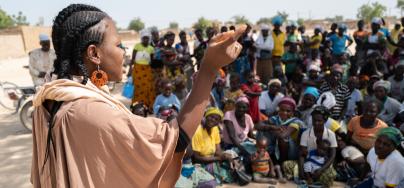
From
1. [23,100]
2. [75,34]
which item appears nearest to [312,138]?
[75,34]

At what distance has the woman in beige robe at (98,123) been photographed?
1.06 meters

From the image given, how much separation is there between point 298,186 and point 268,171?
0.42m

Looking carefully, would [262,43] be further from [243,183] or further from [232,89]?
[243,183]

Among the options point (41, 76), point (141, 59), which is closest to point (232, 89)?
point (141, 59)

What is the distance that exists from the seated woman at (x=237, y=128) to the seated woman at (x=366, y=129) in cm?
130

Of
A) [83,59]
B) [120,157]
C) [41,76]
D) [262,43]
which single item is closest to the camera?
[120,157]

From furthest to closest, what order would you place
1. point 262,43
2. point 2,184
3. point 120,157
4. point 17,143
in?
point 262,43 < point 17,143 < point 2,184 < point 120,157

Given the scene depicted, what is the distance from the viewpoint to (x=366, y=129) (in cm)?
475

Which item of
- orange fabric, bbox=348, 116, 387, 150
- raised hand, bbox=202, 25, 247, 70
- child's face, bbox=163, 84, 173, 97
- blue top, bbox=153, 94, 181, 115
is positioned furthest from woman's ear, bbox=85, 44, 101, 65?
child's face, bbox=163, 84, 173, 97

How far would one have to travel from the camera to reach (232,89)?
645 centimetres

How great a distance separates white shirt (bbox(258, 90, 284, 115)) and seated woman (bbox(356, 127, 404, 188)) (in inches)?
91.6

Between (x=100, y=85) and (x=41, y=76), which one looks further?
(x=41, y=76)

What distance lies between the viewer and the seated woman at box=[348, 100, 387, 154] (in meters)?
4.72

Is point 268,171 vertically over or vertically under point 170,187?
under
